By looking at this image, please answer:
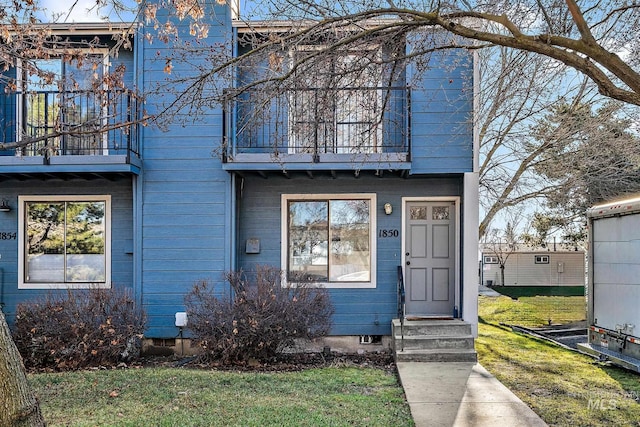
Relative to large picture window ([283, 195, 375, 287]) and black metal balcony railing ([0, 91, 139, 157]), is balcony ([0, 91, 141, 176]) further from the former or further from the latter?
large picture window ([283, 195, 375, 287])

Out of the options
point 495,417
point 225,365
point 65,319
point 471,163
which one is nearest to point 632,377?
point 495,417

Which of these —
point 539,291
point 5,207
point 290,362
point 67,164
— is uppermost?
point 67,164

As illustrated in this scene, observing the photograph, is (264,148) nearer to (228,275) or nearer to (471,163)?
(228,275)

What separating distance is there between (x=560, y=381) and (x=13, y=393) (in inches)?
256

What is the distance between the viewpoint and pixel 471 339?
7746 millimetres

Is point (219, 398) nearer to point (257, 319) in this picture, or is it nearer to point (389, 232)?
point (257, 319)

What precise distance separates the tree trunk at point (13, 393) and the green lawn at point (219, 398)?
135 cm

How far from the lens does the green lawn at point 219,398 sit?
4.81 metres

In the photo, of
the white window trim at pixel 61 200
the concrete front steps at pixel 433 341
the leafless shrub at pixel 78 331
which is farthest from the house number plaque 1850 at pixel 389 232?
the white window trim at pixel 61 200

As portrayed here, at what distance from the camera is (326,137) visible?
8.34m

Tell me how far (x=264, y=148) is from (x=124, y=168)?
91.0 inches

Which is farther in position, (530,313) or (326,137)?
(530,313)

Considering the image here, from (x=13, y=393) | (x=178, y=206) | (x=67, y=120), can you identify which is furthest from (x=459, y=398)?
(x=67, y=120)

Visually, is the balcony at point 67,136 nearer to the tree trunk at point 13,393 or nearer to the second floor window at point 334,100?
the second floor window at point 334,100
